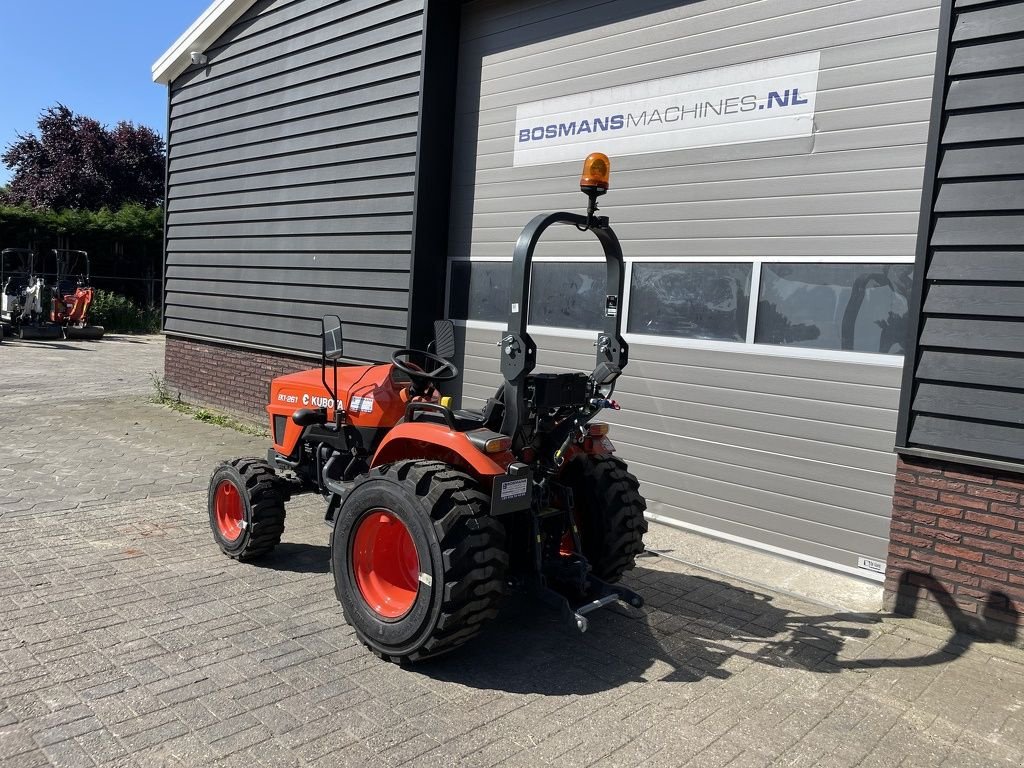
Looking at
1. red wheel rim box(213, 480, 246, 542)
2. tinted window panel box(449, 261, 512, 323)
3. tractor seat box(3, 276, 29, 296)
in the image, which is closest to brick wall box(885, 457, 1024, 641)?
tinted window panel box(449, 261, 512, 323)

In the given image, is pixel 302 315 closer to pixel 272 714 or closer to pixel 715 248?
pixel 715 248

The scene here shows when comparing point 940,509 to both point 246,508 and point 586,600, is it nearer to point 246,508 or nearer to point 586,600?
point 586,600

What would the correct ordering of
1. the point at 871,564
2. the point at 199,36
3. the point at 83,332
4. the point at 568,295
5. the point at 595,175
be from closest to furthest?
the point at 595,175 < the point at 871,564 < the point at 568,295 < the point at 199,36 < the point at 83,332

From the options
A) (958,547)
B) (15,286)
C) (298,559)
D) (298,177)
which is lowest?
(298,559)

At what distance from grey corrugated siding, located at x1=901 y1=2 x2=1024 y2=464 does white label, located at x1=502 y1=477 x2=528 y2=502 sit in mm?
2374

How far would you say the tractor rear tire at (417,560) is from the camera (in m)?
3.30

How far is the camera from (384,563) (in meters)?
3.81

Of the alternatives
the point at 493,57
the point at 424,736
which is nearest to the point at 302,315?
the point at 493,57

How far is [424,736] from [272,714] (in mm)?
624

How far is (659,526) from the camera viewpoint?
236 inches

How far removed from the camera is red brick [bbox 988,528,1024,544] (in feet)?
13.4

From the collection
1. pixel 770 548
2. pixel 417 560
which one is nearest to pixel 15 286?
pixel 417 560

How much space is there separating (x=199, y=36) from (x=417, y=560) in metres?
9.62

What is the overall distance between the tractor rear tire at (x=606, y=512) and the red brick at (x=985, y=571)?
178 cm
